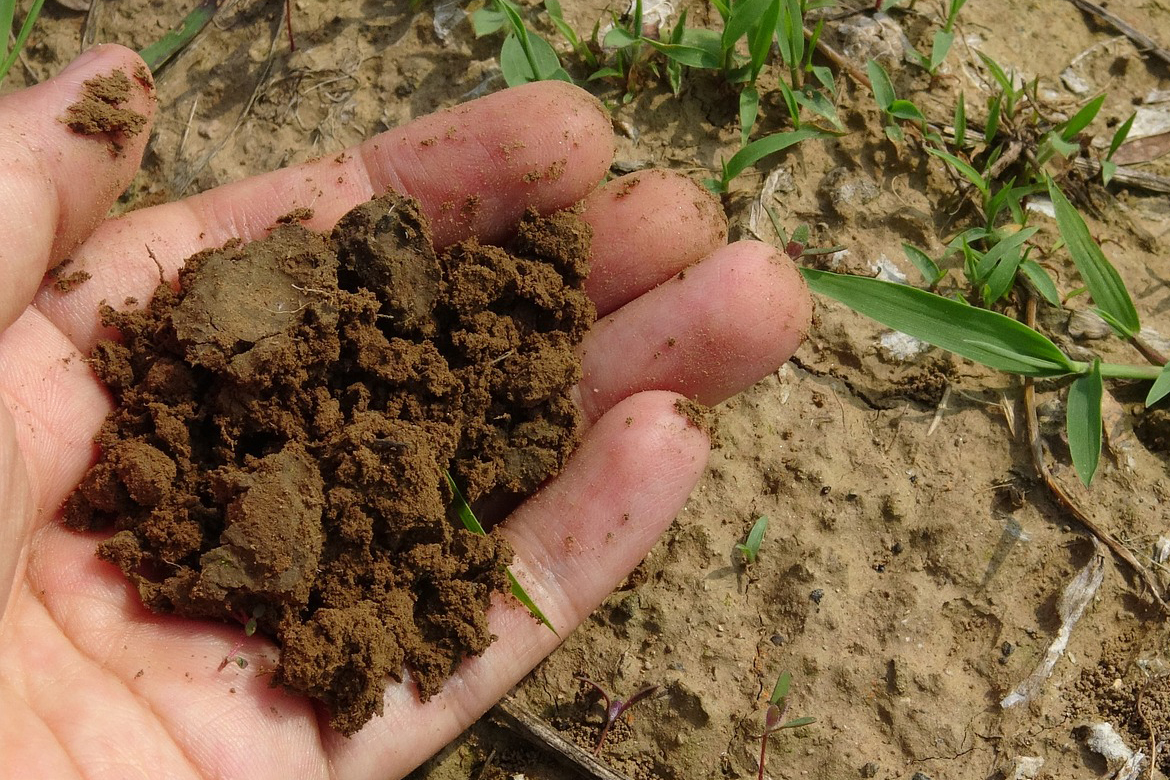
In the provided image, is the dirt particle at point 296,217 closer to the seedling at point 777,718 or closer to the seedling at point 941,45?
the seedling at point 777,718

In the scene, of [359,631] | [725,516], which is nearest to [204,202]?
[359,631]

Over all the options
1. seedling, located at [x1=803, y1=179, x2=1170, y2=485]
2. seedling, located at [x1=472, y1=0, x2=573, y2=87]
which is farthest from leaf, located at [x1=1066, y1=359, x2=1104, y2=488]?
seedling, located at [x1=472, y1=0, x2=573, y2=87]

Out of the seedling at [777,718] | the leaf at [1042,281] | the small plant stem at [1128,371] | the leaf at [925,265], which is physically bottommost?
the seedling at [777,718]

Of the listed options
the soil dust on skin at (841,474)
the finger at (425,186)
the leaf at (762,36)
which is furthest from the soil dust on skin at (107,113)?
the leaf at (762,36)

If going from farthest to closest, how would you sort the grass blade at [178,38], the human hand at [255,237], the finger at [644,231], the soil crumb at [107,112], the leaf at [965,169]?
the grass blade at [178,38] → the leaf at [965,169] → the finger at [644,231] → the soil crumb at [107,112] → the human hand at [255,237]

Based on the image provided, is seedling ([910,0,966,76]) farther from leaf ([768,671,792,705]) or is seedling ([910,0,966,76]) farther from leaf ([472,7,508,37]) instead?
leaf ([768,671,792,705])

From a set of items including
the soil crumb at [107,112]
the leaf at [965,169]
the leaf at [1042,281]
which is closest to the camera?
the soil crumb at [107,112]

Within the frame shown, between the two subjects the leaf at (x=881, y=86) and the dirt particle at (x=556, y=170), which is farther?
the leaf at (x=881, y=86)

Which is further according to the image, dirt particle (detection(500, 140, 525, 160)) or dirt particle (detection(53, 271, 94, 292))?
dirt particle (detection(500, 140, 525, 160))
